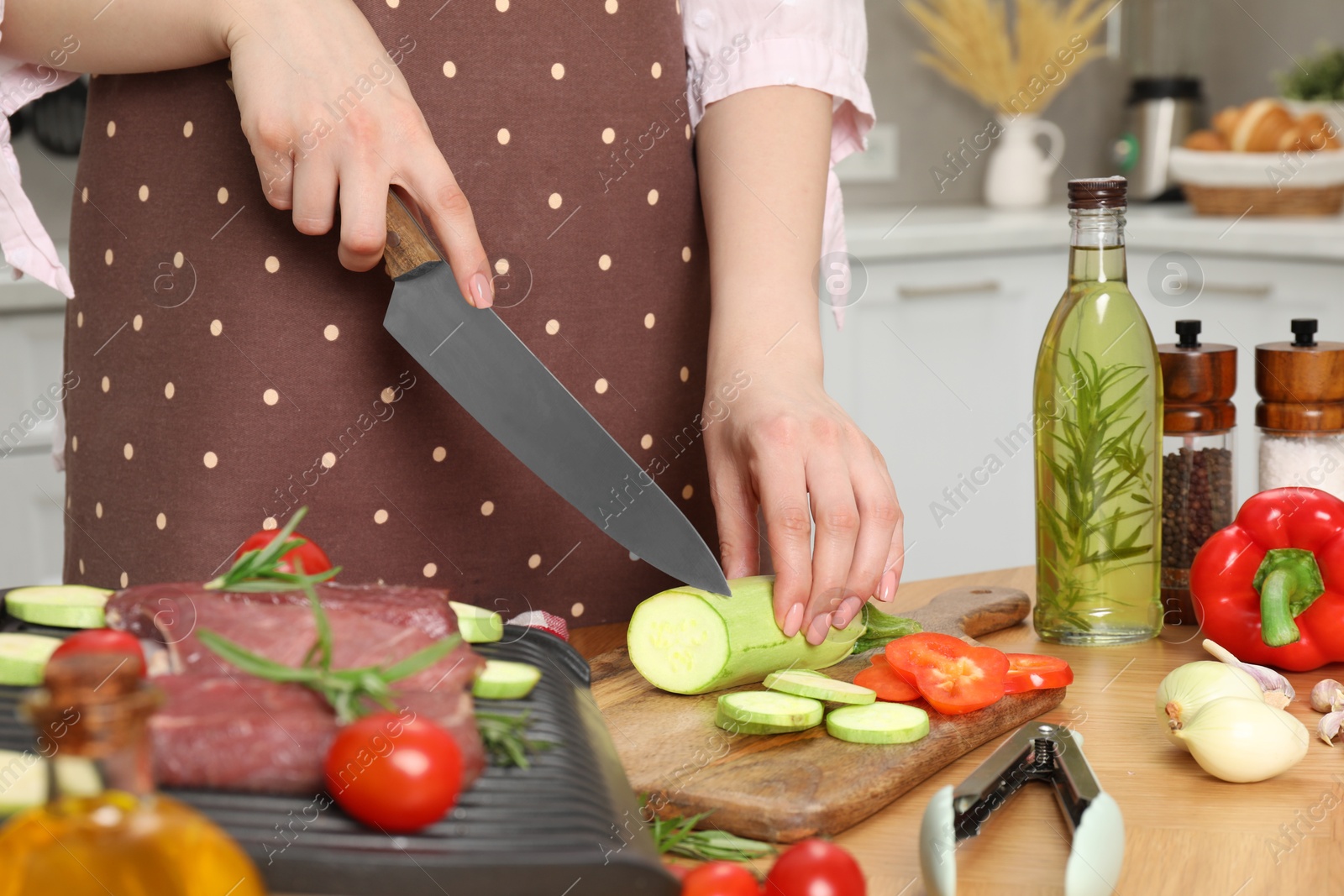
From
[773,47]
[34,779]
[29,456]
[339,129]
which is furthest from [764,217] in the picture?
[29,456]

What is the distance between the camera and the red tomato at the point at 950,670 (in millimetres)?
808

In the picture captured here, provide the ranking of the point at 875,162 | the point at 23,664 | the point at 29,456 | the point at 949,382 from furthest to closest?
the point at 875,162, the point at 949,382, the point at 29,456, the point at 23,664

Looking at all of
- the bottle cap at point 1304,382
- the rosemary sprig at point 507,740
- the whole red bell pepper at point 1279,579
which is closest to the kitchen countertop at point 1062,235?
the bottle cap at point 1304,382

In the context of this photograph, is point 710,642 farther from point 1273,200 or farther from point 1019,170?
point 1019,170

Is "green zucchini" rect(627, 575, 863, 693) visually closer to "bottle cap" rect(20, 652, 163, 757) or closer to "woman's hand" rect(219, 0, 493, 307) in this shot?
"woman's hand" rect(219, 0, 493, 307)

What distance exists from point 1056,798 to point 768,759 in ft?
0.54

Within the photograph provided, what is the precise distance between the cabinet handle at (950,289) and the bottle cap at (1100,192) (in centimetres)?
180

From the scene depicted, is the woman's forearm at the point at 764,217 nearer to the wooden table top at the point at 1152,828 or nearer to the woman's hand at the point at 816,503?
the woman's hand at the point at 816,503

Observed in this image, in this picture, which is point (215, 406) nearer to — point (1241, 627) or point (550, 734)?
point (550, 734)

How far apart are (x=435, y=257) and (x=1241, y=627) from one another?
0.67 meters

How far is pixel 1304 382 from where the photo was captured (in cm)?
101

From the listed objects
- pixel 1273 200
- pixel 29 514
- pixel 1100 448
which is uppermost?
pixel 1273 200

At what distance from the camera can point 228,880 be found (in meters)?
0.36

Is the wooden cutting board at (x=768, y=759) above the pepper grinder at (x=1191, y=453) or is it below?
below
